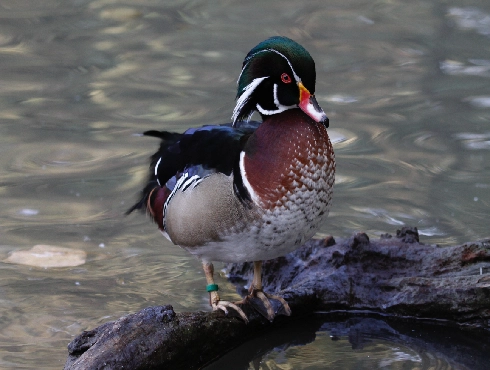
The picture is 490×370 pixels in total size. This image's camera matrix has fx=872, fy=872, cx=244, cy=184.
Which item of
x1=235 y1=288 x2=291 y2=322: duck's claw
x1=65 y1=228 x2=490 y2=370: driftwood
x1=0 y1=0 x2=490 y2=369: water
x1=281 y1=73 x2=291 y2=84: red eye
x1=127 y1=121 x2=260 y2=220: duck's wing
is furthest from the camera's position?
x1=0 y1=0 x2=490 y2=369: water

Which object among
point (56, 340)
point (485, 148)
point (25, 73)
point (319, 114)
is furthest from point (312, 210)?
point (25, 73)

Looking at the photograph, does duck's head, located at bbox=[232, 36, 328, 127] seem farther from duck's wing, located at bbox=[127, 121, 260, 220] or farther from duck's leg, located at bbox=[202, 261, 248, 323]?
duck's leg, located at bbox=[202, 261, 248, 323]

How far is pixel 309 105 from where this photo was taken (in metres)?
3.60

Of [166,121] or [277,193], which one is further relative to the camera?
[166,121]

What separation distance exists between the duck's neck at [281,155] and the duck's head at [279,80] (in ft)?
0.26

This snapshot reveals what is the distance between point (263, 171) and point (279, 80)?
390 mm

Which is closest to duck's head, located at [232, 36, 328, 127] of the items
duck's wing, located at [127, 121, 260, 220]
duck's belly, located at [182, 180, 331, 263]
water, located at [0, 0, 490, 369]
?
duck's wing, located at [127, 121, 260, 220]

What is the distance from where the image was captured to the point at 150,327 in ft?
11.4

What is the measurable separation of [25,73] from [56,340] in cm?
441

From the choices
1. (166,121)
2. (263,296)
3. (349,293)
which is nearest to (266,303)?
(263,296)

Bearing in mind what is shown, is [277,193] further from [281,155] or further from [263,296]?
[263,296]

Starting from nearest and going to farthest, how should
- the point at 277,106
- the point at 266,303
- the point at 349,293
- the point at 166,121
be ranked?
the point at 277,106 < the point at 266,303 < the point at 349,293 < the point at 166,121

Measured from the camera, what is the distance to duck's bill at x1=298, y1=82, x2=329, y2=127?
3555mm

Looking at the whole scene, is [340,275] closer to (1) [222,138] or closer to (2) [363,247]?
(2) [363,247]
